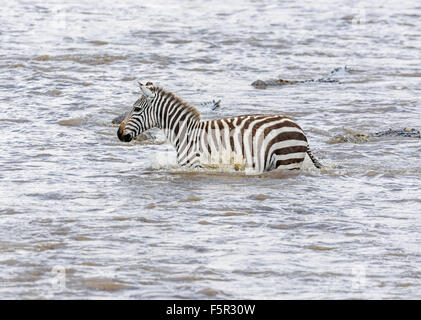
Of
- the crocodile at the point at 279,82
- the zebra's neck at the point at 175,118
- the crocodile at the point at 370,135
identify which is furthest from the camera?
the crocodile at the point at 279,82

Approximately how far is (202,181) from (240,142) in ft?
2.23

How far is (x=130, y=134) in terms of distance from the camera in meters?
13.0

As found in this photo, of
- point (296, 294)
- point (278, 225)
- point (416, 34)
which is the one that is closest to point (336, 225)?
point (278, 225)

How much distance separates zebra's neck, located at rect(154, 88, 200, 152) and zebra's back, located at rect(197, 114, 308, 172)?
0.85 ft

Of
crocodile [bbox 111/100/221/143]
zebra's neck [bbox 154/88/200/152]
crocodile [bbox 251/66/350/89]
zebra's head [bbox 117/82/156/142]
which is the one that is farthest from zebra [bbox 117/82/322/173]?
crocodile [bbox 251/66/350/89]

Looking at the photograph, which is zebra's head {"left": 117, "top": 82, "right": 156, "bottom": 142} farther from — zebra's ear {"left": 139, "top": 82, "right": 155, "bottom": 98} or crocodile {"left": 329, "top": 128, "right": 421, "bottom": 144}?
crocodile {"left": 329, "top": 128, "right": 421, "bottom": 144}

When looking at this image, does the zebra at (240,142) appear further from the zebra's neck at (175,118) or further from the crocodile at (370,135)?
the crocodile at (370,135)

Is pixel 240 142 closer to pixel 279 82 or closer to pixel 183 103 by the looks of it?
pixel 183 103

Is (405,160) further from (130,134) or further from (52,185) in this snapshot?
(52,185)

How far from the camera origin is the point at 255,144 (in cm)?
1230

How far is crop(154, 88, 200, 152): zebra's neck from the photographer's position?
12695 mm

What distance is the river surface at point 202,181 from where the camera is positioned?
8.89 metres

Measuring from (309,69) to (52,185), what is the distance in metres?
10.6

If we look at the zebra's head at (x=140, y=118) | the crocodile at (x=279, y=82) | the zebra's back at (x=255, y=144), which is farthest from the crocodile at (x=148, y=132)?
the zebra's back at (x=255, y=144)
